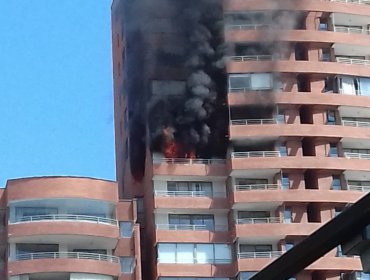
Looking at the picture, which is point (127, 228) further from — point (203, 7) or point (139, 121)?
point (203, 7)

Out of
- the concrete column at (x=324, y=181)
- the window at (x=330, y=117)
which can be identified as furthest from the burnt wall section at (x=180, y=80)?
the window at (x=330, y=117)

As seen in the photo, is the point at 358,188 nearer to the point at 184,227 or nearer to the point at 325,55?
the point at 325,55

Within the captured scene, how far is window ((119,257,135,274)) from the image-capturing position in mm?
A: 71938

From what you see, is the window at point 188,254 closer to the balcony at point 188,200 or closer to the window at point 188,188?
the balcony at point 188,200

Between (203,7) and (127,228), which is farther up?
(203,7)

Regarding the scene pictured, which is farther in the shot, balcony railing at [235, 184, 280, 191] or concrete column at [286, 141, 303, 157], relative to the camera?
concrete column at [286, 141, 303, 157]

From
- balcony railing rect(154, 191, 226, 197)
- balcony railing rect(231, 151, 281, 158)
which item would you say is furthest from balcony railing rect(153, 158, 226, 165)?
balcony railing rect(154, 191, 226, 197)

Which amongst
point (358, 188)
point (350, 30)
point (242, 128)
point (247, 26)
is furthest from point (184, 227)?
point (350, 30)

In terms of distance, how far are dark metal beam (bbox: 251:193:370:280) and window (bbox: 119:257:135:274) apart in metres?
47.6

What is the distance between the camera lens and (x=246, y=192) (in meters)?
74.4

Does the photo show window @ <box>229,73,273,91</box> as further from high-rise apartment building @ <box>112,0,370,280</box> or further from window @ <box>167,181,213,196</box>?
window @ <box>167,181,213,196</box>

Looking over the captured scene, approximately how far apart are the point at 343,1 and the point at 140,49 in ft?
53.3

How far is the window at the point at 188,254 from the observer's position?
72.7 meters

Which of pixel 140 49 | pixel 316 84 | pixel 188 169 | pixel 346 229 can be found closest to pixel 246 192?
pixel 188 169
